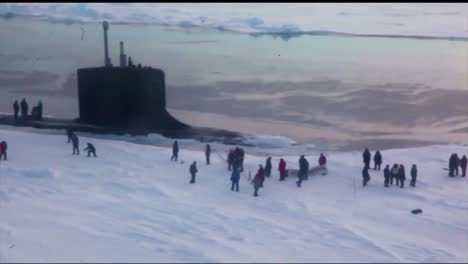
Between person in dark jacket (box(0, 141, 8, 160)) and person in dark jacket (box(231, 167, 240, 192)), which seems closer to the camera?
person in dark jacket (box(231, 167, 240, 192))

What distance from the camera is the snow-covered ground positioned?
1238cm

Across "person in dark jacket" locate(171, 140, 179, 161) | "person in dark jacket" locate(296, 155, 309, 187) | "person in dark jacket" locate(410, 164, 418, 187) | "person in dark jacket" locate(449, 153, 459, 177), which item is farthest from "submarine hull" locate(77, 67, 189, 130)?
"person in dark jacket" locate(449, 153, 459, 177)

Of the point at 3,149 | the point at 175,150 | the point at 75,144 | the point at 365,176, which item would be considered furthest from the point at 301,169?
the point at 3,149

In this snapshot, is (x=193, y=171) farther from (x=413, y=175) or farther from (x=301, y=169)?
(x=413, y=175)

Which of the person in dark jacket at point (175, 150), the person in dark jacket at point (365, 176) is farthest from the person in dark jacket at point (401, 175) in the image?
the person in dark jacket at point (175, 150)

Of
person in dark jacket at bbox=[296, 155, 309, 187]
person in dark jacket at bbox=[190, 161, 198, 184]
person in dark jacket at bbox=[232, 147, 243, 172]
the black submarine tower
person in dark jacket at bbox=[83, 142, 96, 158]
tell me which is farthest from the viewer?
the black submarine tower

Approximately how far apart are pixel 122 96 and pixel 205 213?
9.87 m

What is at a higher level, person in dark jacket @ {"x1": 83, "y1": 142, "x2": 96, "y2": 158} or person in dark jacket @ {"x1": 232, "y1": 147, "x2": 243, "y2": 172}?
person in dark jacket @ {"x1": 83, "y1": 142, "x2": 96, "y2": 158}

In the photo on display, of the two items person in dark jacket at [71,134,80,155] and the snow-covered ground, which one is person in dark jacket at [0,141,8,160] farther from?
person in dark jacket at [71,134,80,155]

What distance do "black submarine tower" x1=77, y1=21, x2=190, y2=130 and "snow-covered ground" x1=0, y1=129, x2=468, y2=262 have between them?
140 inches

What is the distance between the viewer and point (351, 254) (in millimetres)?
12750

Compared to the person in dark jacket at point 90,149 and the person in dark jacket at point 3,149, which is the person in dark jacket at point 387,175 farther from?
the person in dark jacket at point 3,149

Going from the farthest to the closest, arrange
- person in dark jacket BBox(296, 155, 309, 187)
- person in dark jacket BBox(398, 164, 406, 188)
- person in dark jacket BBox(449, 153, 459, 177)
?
person in dark jacket BBox(449, 153, 459, 177) < person in dark jacket BBox(398, 164, 406, 188) < person in dark jacket BBox(296, 155, 309, 187)

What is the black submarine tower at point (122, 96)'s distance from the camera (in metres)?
23.5
